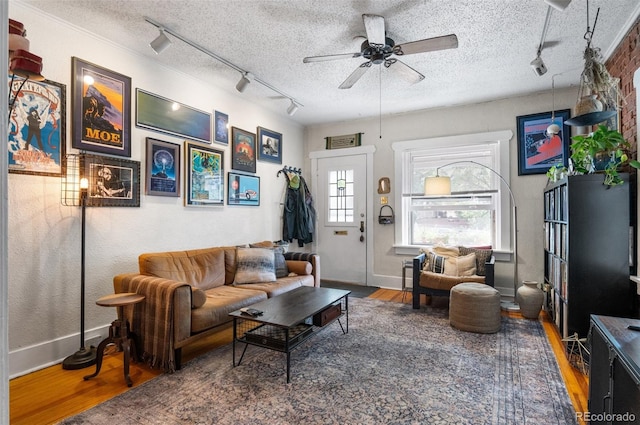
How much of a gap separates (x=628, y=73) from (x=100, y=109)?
451 cm

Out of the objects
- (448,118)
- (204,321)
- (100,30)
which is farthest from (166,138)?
(448,118)

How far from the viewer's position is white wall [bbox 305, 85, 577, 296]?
13.3 ft

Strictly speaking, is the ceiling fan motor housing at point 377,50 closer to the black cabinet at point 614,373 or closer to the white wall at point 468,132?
the white wall at point 468,132

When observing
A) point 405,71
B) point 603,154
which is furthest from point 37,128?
point 603,154

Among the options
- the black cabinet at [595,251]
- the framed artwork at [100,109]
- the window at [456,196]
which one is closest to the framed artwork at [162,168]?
the framed artwork at [100,109]

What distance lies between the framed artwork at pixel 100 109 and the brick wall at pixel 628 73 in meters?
4.33

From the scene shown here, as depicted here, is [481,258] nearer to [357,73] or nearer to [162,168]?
[357,73]

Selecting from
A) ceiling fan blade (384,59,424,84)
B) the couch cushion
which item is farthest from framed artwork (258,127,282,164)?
ceiling fan blade (384,59,424,84)

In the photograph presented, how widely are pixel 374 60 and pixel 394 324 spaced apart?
258 cm

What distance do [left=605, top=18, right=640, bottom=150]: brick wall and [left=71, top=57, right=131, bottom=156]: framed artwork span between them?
4.33 m

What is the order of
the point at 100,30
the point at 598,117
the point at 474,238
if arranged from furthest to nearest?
the point at 474,238 < the point at 100,30 < the point at 598,117

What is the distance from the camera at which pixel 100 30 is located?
105 inches

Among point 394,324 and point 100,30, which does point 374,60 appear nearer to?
point 100,30

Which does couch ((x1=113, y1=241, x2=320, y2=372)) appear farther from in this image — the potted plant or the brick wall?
the brick wall
